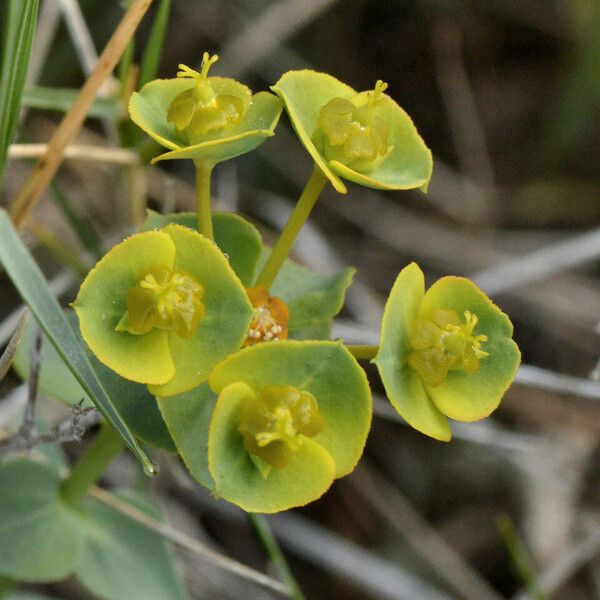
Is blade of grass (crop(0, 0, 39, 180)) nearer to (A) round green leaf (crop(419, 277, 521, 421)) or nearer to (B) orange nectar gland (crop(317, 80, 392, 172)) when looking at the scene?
(B) orange nectar gland (crop(317, 80, 392, 172))

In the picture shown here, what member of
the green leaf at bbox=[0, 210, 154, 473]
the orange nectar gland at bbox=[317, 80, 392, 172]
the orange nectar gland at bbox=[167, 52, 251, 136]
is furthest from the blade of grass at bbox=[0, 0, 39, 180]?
the orange nectar gland at bbox=[317, 80, 392, 172]

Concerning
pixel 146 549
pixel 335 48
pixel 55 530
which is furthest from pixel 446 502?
pixel 335 48

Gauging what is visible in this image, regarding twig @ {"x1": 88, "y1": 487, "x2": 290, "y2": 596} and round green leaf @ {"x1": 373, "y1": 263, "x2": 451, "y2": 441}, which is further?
twig @ {"x1": 88, "y1": 487, "x2": 290, "y2": 596}

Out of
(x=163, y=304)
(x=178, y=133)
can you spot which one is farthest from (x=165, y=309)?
(x=178, y=133)

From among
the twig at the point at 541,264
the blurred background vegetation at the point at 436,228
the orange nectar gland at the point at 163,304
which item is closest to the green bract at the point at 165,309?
the orange nectar gland at the point at 163,304

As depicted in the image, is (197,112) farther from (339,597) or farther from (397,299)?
(339,597)
